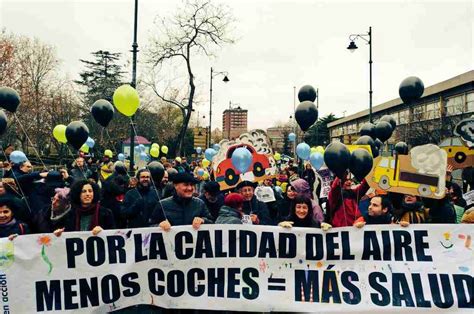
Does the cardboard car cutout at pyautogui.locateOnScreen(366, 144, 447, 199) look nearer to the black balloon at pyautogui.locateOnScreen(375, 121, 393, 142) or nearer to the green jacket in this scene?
the green jacket

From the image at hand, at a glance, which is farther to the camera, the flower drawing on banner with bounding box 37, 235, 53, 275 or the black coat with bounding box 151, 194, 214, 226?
the black coat with bounding box 151, 194, 214, 226

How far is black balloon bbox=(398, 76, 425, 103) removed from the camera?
26.9 feet

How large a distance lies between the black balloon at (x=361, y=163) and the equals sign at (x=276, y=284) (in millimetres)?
2090

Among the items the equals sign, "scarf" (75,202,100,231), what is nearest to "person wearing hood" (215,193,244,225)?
the equals sign

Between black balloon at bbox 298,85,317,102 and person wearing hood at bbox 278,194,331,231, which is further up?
black balloon at bbox 298,85,317,102

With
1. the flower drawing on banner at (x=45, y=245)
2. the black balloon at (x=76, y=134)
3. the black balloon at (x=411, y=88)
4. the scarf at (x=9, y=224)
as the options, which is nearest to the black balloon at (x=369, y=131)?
the black balloon at (x=411, y=88)

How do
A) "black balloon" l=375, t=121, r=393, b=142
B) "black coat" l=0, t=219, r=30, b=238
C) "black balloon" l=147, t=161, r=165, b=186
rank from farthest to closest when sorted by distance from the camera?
"black balloon" l=375, t=121, r=393, b=142 < "black balloon" l=147, t=161, r=165, b=186 < "black coat" l=0, t=219, r=30, b=238

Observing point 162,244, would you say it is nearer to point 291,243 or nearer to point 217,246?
point 217,246

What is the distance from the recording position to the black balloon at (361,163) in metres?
5.52

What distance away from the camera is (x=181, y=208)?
14.8ft

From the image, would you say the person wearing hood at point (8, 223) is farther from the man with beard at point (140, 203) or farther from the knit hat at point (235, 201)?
the knit hat at point (235, 201)

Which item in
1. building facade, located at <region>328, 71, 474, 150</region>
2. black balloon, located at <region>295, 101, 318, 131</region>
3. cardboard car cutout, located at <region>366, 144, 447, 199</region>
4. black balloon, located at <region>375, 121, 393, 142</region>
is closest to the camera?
cardboard car cutout, located at <region>366, 144, 447, 199</region>

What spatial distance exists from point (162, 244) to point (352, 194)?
98.1 inches

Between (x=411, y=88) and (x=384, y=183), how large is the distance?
12.2ft
